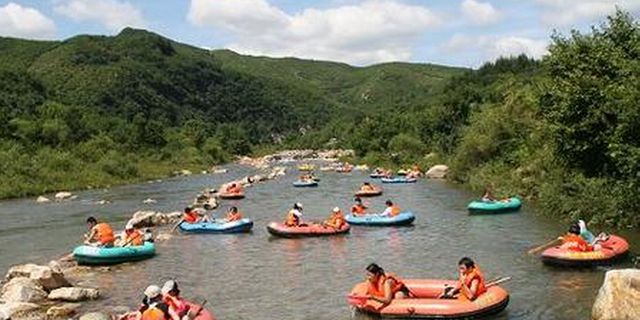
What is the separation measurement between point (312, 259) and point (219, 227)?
24.6 feet

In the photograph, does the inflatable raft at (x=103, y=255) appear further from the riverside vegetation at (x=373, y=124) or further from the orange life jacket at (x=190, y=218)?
the riverside vegetation at (x=373, y=124)

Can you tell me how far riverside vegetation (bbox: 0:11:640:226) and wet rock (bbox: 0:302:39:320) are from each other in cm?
1747

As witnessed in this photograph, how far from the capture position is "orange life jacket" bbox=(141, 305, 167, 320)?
46.0 feet

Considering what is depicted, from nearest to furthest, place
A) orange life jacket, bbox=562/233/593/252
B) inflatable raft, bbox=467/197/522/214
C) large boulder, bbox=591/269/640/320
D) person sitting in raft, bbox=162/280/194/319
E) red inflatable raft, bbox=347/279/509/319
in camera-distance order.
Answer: large boulder, bbox=591/269/640/320 → person sitting in raft, bbox=162/280/194/319 → red inflatable raft, bbox=347/279/509/319 → orange life jacket, bbox=562/233/593/252 → inflatable raft, bbox=467/197/522/214

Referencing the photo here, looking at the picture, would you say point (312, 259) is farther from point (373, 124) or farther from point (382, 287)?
point (373, 124)

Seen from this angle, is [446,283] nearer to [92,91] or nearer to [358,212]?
[358,212]

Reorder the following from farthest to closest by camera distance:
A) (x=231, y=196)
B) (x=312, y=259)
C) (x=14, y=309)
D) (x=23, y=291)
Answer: (x=231, y=196)
(x=312, y=259)
(x=23, y=291)
(x=14, y=309)

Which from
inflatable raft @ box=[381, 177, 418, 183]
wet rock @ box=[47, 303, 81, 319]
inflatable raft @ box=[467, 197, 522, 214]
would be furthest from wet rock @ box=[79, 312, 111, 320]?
inflatable raft @ box=[381, 177, 418, 183]

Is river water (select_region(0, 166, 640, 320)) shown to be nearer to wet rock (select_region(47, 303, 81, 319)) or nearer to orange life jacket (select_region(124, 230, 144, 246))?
wet rock (select_region(47, 303, 81, 319))

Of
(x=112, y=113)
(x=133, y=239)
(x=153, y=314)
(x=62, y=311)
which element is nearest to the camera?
(x=153, y=314)

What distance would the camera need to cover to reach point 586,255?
67.8 feet

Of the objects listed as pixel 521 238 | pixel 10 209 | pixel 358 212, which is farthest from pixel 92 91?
pixel 521 238

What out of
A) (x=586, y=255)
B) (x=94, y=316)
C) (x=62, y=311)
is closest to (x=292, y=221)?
(x=586, y=255)

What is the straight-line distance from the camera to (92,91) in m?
123
